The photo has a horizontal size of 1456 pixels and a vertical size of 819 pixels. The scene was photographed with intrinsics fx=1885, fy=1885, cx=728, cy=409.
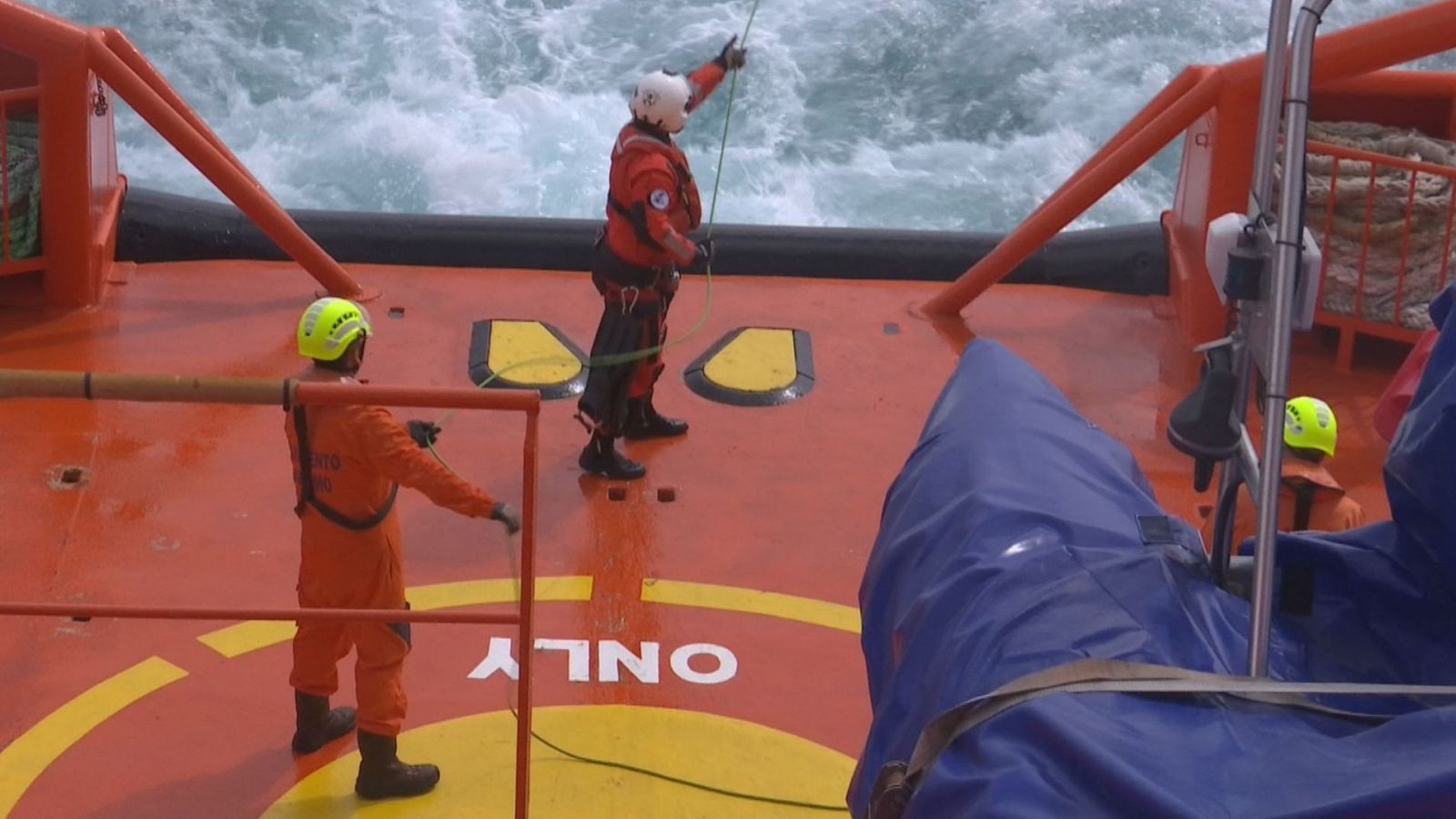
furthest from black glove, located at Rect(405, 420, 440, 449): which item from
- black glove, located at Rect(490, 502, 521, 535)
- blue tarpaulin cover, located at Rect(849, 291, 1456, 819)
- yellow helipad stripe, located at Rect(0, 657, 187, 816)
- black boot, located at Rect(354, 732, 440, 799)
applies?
blue tarpaulin cover, located at Rect(849, 291, 1456, 819)

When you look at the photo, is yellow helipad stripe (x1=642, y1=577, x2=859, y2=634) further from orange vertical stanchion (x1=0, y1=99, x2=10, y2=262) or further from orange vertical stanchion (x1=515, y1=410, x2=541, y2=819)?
orange vertical stanchion (x1=0, y1=99, x2=10, y2=262)

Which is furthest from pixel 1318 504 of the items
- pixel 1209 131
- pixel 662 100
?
pixel 1209 131

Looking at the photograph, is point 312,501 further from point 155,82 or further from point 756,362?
point 155,82

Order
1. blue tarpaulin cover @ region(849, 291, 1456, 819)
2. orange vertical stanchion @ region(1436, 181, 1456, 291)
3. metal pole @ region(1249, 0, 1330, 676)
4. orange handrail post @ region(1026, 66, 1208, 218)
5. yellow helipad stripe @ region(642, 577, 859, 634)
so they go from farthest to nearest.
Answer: orange handrail post @ region(1026, 66, 1208, 218) < orange vertical stanchion @ region(1436, 181, 1456, 291) < yellow helipad stripe @ region(642, 577, 859, 634) < metal pole @ region(1249, 0, 1330, 676) < blue tarpaulin cover @ region(849, 291, 1456, 819)

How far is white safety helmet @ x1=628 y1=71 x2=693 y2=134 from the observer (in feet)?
20.5

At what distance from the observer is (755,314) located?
26.6 feet

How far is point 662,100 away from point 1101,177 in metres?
2.22

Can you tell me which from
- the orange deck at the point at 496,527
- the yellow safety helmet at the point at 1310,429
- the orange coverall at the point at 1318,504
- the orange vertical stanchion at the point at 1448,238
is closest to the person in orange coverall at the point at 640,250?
the orange deck at the point at 496,527

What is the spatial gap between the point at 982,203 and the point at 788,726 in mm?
9539

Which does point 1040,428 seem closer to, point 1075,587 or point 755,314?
point 1075,587

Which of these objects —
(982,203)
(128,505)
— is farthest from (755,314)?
(982,203)

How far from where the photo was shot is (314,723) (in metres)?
4.96

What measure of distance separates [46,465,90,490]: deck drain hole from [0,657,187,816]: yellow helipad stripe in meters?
1.21

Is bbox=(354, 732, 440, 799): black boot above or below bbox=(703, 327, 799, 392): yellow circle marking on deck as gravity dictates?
below
